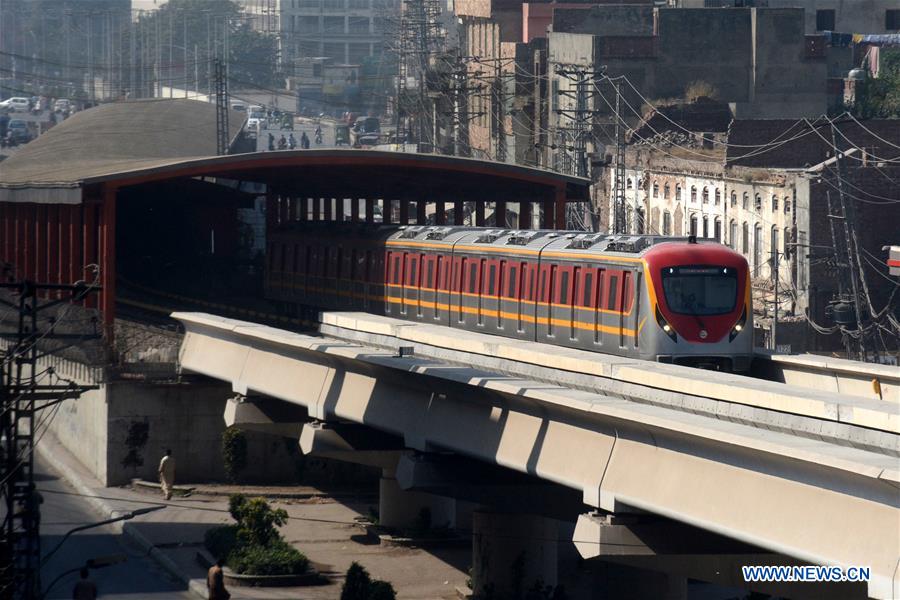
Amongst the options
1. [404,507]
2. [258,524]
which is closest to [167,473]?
[404,507]

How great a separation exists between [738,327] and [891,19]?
254ft

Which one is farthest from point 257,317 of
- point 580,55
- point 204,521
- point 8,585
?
point 580,55

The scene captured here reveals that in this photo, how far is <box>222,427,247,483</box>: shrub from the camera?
38406 millimetres

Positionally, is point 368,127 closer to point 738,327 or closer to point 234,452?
point 234,452

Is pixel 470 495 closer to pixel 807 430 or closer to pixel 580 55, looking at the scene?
pixel 807 430

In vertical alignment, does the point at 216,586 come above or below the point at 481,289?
below

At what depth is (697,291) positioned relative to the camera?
2816 cm

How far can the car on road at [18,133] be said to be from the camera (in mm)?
145125

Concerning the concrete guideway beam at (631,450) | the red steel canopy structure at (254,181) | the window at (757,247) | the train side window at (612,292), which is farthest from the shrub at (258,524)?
the window at (757,247)

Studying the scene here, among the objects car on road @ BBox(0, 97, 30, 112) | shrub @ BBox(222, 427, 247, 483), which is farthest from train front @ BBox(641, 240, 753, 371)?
car on road @ BBox(0, 97, 30, 112)

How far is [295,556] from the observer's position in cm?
3078

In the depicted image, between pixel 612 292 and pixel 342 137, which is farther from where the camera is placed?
pixel 342 137

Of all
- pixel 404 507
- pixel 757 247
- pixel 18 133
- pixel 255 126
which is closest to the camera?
pixel 404 507

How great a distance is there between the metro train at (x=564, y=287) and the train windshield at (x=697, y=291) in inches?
0.6
